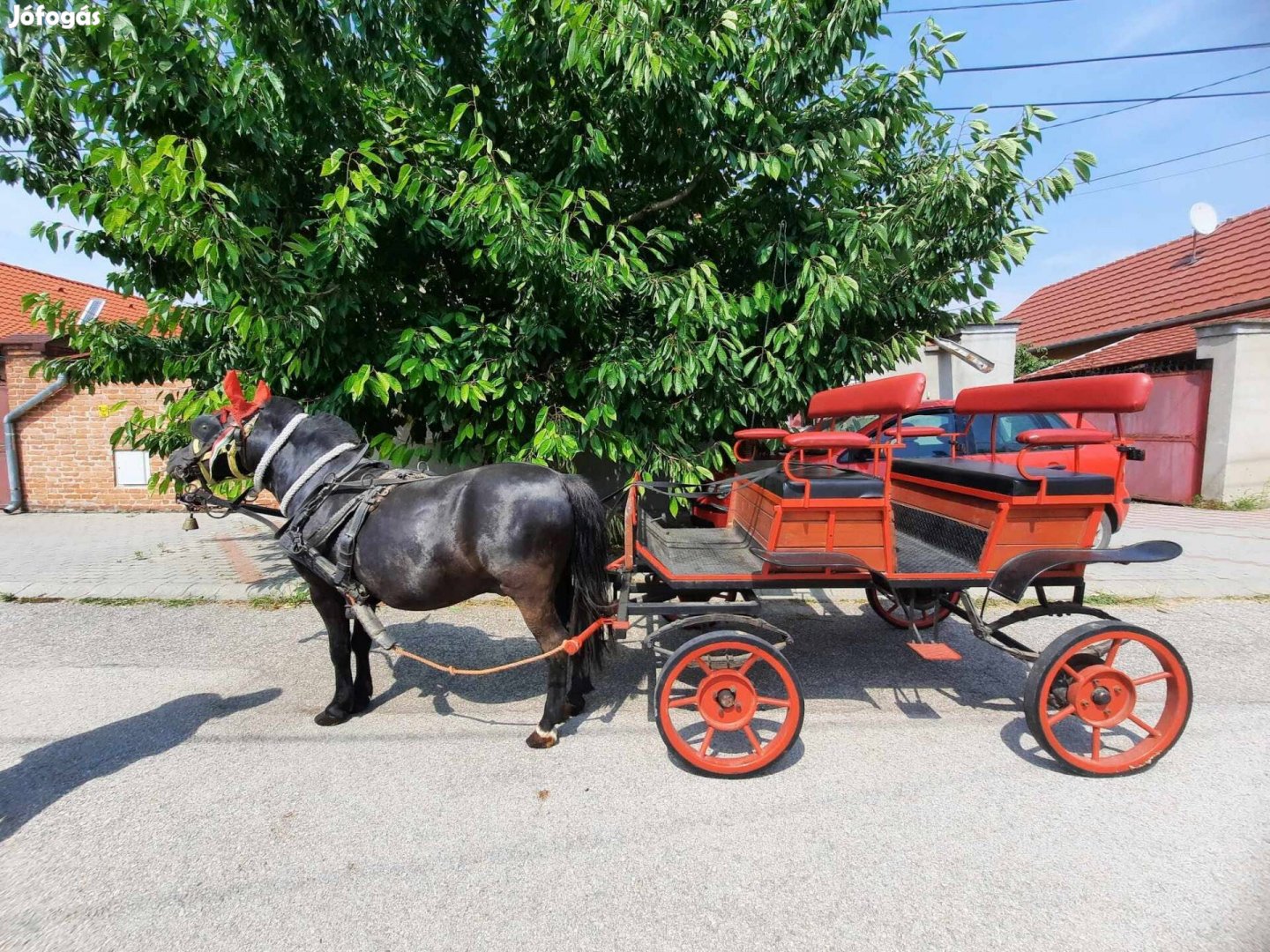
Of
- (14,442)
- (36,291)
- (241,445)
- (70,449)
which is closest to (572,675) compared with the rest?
(241,445)

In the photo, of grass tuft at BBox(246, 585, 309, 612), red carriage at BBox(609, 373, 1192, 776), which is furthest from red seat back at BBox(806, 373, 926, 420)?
grass tuft at BBox(246, 585, 309, 612)

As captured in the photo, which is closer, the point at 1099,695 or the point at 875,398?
Result: the point at 1099,695

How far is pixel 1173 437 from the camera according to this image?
10.1 meters

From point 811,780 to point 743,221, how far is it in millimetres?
3841

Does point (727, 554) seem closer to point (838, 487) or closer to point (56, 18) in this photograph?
point (838, 487)

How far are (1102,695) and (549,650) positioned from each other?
250 centimetres

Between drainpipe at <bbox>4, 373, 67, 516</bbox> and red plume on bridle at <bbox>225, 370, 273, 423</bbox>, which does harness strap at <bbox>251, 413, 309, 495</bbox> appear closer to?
red plume on bridle at <bbox>225, 370, 273, 423</bbox>

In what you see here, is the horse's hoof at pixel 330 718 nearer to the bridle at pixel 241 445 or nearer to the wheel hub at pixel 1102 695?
the bridle at pixel 241 445

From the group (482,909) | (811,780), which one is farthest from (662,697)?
(482,909)

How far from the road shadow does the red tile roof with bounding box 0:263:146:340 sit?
28.4ft

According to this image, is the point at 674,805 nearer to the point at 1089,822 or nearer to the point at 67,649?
the point at 1089,822

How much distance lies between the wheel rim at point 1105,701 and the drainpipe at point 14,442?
39.4 ft

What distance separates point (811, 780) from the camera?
2752 mm

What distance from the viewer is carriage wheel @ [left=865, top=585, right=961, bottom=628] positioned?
10.5ft
